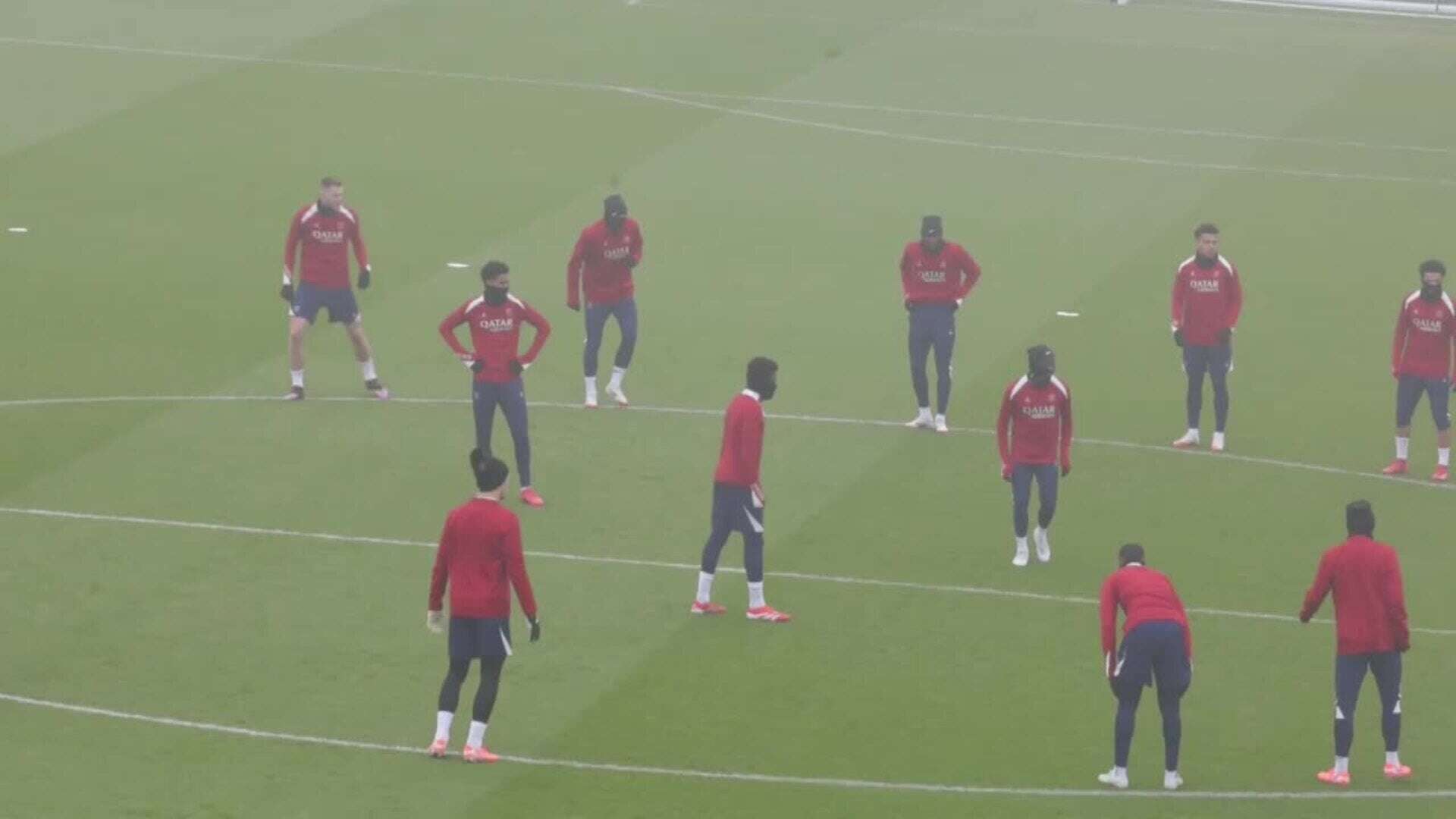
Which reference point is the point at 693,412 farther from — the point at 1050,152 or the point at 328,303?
the point at 1050,152

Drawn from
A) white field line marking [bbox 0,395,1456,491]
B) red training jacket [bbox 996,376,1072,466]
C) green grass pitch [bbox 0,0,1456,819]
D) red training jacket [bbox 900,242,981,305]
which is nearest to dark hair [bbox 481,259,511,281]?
green grass pitch [bbox 0,0,1456,819]

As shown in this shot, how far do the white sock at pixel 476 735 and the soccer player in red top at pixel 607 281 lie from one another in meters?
9.01

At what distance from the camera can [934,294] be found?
27.3m

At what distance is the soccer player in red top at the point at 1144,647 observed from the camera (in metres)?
19.0

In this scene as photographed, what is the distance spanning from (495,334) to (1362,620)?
904 cm

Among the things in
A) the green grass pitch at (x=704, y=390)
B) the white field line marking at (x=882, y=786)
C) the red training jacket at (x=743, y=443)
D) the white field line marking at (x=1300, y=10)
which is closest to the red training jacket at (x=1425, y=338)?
the green grass pitch at (x=704, y=390)

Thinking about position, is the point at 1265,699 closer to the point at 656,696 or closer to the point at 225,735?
the point at 656,696

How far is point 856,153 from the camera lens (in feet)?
125

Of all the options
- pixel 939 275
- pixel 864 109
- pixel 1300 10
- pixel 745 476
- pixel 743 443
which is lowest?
pixel 745 476

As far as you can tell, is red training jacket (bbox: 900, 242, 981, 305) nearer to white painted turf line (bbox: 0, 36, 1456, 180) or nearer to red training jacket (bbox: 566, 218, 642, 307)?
red training jacket (bbox: 566, 218, 642, 307)

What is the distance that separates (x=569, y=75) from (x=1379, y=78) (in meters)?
12.3

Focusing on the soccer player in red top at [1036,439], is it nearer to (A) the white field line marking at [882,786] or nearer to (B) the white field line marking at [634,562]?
(B) the white field line marking at [634,562]

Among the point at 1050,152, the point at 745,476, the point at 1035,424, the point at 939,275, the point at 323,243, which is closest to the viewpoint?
the point at 745,476

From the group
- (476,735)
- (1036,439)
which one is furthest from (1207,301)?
(476,735)
